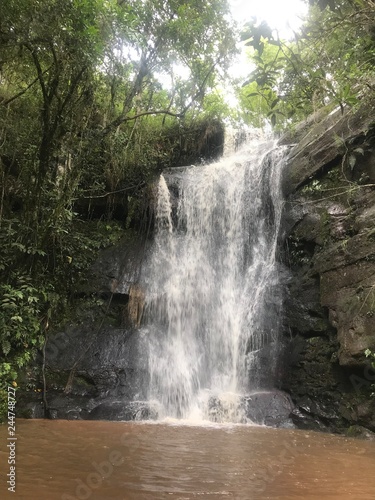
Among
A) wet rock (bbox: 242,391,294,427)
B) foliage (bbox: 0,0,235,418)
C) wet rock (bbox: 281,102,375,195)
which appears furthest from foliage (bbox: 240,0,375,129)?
wet rock (bbox: 242,391,294,427)

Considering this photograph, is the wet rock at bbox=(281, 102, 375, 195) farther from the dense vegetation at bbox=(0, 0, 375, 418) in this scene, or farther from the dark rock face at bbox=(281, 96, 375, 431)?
the dense vegetation at bbox=(0, 0, 375, 418)

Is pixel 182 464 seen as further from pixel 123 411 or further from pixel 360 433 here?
pixel 360 433

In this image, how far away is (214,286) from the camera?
28.8 ft

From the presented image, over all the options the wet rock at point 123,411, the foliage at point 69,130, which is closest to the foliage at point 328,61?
the foliage at point 69,130

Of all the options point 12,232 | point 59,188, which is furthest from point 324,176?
point 12,232

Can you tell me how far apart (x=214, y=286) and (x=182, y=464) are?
5439 mm

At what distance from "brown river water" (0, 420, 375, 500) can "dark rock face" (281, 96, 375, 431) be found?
1092 millimetres

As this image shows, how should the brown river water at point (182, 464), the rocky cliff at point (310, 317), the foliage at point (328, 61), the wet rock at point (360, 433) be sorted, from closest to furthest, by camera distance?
the brown river water at point (182, 464)
the foliage at point (328, 61)
the wet rock at point (360, 433)
the rocky cliff at point (310, 317)

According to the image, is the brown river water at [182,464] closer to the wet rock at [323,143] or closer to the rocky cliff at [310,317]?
the rocky cliff at [310,317]

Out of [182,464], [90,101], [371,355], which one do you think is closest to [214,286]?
[371,355]

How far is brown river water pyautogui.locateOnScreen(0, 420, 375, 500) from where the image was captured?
2826 millimetres

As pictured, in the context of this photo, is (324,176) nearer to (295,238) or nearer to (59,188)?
(295,238)

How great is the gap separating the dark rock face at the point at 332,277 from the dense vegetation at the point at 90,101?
99 centimetres

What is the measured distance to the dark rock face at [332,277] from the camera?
19.6 feet
